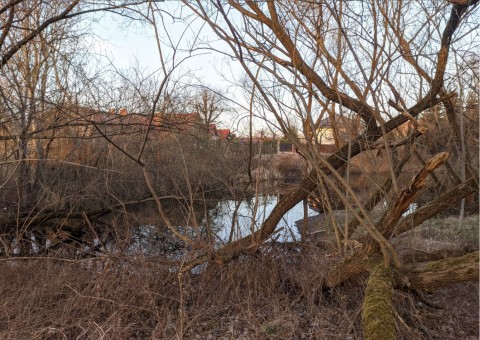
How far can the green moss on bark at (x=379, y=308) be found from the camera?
290 centimetres

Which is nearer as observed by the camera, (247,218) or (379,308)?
(379,308)

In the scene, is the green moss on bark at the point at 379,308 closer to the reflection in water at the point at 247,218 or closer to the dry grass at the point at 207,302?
the dry grass at the point at 207,302

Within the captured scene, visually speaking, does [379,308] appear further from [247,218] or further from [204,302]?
[247,218]

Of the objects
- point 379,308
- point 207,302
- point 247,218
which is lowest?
point 207,302

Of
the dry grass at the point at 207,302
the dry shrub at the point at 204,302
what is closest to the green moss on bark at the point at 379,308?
the dry shrub at the point at 204,302

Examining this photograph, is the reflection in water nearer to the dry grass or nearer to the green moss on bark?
the dry grass

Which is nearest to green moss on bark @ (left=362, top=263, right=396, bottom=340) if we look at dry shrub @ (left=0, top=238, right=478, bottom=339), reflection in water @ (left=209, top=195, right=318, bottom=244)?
dry shrub @ (left=0, top=238, right=478, bottom=339)

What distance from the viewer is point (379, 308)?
3143 millimetres

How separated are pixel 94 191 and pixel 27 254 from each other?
3.46 m

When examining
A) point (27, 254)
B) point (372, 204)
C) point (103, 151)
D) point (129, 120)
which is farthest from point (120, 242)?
point (103, 151)

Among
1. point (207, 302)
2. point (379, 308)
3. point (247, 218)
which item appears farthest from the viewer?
point (247, 218)

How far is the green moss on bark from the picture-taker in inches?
114

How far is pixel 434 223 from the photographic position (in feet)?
31.2

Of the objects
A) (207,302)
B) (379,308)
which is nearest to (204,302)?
(207,302)
